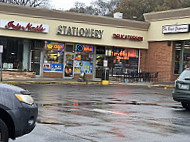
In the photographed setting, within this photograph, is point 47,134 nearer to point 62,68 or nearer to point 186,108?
point 186,108

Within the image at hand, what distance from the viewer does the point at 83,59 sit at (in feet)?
117

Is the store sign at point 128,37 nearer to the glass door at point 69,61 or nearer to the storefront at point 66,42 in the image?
the storefront at point 66,42

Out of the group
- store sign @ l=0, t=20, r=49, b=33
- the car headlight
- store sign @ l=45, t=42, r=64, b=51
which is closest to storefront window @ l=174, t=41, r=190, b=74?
store sign @ l=45, t=42, r=64, b=51

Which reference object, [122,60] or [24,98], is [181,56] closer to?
[122,60]

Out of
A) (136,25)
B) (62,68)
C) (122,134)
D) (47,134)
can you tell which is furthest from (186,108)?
(136,25)

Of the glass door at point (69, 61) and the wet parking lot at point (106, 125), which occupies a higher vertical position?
the glass door at point (69, 61)

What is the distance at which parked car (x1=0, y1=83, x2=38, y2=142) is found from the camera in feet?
19.7

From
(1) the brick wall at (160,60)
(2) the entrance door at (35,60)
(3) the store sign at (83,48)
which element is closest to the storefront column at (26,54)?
(2) the entrance door at (35,60)

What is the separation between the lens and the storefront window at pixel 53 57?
33.7 meters

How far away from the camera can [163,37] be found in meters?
36.3

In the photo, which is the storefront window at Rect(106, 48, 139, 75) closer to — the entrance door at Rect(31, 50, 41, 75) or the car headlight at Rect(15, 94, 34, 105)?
the entrance door at Rect(31, 50, 41, 75)

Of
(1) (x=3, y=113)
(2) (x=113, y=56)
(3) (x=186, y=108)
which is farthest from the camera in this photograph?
(2) (x=113, y=56)

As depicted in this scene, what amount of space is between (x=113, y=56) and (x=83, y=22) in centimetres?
487

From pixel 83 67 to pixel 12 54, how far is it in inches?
275
